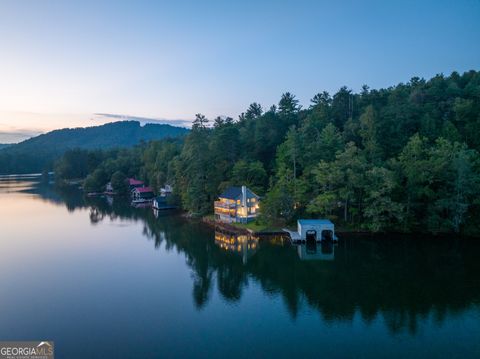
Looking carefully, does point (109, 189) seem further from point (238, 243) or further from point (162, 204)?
point (238, 243)

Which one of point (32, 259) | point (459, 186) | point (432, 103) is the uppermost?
point (432, 103)

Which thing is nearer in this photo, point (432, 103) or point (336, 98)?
point (432, 103)

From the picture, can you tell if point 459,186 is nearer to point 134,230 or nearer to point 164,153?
point 134,230

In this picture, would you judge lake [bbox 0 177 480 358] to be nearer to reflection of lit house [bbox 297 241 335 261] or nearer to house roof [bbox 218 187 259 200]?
reflection of lit house [bbox 297 241 335 261]

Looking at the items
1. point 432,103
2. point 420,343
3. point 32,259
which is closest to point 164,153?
point 32,259

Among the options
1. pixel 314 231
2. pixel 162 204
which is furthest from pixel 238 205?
pixel 162 204

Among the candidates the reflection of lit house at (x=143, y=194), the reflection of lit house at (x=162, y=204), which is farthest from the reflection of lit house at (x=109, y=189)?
the reflection of lit house at (x=162, y=204)

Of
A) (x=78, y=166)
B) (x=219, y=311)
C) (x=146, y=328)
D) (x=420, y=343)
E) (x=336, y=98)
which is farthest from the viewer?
(x=78, y=166)
